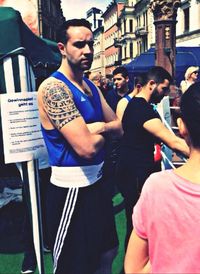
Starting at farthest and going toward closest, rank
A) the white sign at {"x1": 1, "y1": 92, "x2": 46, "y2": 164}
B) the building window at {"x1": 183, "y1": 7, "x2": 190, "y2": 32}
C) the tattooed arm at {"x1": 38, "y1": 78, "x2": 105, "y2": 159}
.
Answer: the building window at {"x1": 183, "y1": 7, "x2": 190, "y2": 32}, the white sign at {"x1": 1, "y1": 92, "x2": 46, "y2": 164}, the tattooed arm at {"x1": 38, "y1": 78, "x2": 105, "y2": 159}

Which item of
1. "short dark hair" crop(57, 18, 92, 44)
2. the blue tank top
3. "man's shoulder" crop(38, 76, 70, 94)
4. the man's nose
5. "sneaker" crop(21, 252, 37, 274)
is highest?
"short dark hair" crop(57, 18, 92, 44)

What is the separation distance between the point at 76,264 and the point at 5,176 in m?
3.90

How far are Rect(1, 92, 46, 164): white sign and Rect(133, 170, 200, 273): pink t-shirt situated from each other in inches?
57.4

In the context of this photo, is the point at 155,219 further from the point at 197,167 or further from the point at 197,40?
the point at 197,40

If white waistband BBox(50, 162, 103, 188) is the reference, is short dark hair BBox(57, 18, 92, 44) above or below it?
above

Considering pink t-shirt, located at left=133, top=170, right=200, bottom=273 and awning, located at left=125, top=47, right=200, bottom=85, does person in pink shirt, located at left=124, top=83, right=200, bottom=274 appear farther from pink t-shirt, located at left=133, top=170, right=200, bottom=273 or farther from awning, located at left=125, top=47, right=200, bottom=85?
awning, located at left=125, top=47, right=200, bottom=85

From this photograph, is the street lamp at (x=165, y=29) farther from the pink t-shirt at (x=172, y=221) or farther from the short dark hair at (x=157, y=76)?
the pink t-shirt at (x=172, y=221)

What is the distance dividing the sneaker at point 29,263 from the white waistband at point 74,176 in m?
1.73

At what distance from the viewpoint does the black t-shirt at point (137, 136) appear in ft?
9.93

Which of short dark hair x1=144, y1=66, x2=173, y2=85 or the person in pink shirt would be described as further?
short dark hair x1=144, y1=66, x2=173, y2=85

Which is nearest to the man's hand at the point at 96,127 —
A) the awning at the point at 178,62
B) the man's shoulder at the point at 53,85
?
the man's shoulder at the point at 53,85

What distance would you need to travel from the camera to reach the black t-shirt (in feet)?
9.93

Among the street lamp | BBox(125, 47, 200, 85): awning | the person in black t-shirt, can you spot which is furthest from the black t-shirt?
BBox(125, 47, 200, 85): awning

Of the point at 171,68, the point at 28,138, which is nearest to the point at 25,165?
the point at 28,138
